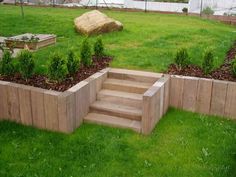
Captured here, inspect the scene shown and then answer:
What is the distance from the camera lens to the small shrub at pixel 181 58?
7.49 metres

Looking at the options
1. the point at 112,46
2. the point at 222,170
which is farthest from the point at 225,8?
the point at 222,170

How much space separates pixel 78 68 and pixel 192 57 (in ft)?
8.92

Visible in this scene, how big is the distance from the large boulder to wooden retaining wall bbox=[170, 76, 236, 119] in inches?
182

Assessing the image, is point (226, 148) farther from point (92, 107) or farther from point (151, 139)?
point (92, 107)

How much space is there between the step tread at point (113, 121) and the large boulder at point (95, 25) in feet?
15.7

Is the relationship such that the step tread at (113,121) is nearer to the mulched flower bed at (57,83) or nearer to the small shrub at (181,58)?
the mulched flower bed at (57,83)

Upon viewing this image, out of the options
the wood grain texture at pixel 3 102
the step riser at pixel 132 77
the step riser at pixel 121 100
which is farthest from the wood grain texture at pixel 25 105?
the step riser at pixel 132 77

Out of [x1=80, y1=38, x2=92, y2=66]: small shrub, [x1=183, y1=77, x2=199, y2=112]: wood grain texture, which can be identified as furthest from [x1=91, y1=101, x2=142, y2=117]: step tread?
[x1=80, y1=38, x2=92, y2=66]: small shrub

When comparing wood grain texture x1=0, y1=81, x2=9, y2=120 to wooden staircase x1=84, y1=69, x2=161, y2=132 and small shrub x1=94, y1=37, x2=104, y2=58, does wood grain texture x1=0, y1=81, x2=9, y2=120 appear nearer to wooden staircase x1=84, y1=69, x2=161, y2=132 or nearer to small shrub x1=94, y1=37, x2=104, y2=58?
wooden staircase x1=84, y1=69, x2=161, y2=132

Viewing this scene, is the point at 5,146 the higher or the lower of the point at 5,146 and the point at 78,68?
the lower

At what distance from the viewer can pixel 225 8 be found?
94.9 feet

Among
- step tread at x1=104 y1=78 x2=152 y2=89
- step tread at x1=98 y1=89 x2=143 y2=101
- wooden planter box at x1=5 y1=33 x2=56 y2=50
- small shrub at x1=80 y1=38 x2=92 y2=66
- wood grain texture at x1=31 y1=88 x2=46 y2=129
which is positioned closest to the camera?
wood grain texture at x1=31 y1=88 x2=46 y2=129

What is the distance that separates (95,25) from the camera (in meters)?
11.1

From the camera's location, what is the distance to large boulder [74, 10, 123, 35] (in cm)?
1108
